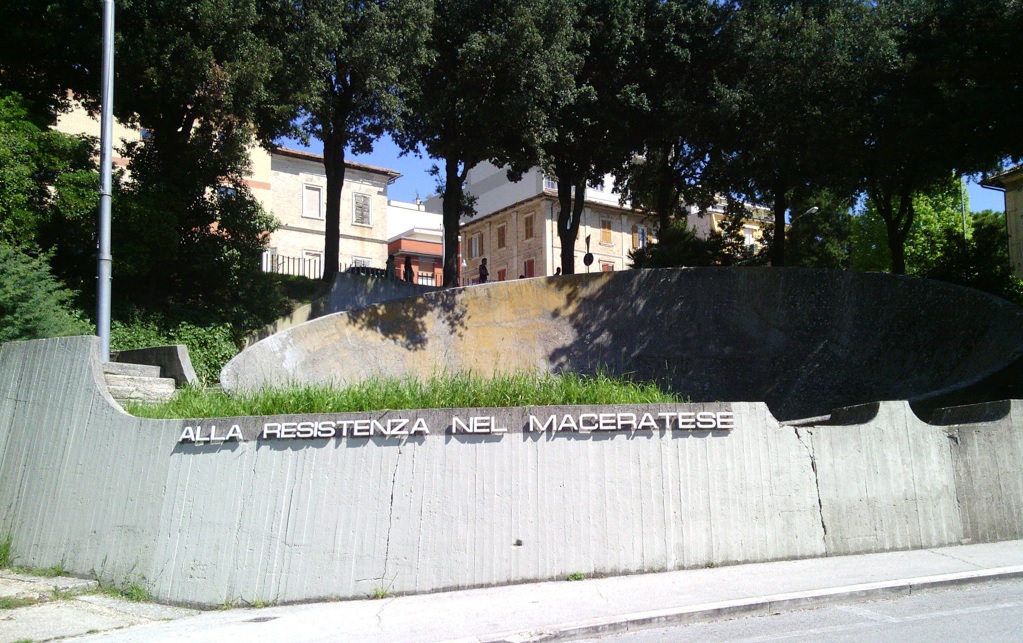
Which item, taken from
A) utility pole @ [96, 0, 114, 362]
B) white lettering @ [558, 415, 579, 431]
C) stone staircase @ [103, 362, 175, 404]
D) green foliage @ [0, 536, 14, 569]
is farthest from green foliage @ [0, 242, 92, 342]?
white lettering @ [558, 415, 579, 431]

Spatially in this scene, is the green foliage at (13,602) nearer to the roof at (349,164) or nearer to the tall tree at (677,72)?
the tall tree at (677,72)

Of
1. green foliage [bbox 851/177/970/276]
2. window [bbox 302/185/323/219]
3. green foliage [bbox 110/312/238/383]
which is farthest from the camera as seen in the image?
green foliage [bbox 851/177/970/276]

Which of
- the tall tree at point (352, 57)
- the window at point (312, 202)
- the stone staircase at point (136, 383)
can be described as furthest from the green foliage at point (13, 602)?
the window at point (312, 202)

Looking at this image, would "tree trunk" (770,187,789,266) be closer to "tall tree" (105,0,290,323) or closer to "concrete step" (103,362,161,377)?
"tall tree" (105,0,290,323)

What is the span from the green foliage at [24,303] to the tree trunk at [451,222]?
501 inches

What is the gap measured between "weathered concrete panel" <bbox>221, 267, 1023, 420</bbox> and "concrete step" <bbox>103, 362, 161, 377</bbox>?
5.63 metres

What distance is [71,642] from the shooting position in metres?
6.57

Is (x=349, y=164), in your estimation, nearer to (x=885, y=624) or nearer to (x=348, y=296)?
(x=348, y=296)

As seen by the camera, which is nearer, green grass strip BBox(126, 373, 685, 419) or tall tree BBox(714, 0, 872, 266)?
green grass strip BBox(126, 373, 685, 419)

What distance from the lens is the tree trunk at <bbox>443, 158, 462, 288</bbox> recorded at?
80.8 feet

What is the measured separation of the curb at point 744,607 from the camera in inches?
259

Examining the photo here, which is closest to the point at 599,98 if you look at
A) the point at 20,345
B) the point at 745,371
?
the point at 745,371

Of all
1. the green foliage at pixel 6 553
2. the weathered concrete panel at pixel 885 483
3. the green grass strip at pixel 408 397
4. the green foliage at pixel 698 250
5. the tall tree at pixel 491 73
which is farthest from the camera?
the green foliage at pixel 698 250

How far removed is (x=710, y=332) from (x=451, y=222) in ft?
30.2
